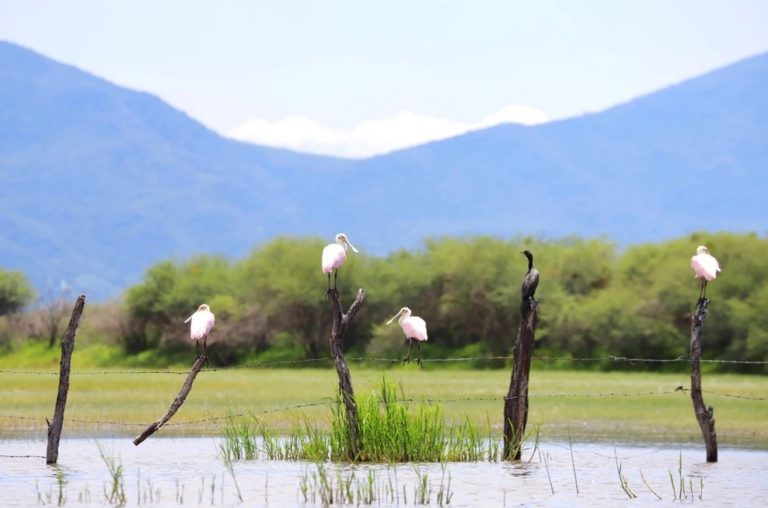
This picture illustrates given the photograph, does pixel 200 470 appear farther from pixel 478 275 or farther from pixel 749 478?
pixel 478 275

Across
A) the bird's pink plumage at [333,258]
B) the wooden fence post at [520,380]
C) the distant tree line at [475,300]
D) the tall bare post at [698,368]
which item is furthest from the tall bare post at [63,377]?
the distant tree line at [475,300]

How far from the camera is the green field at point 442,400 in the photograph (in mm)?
28078

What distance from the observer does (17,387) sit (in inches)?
→ 1700

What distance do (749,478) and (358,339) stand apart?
47.0 metres

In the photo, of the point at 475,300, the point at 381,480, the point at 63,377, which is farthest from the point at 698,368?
the point at 475,300

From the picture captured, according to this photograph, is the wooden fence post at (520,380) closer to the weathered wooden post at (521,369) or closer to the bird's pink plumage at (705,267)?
the weathered wooden post at (521,369)

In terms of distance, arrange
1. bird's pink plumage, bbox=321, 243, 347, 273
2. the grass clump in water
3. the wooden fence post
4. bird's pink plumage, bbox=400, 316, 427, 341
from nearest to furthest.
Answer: the grass clump in water → the wooden fence post → bird's pink plumage, bbox=321, 243, 347, 273 → bird's pink plumage, bbox=400, 316, 427, 341

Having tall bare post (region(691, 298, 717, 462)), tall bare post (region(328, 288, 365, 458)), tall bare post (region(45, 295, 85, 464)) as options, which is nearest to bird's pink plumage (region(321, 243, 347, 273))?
tall bare post (region(328, 288, 365, 458))

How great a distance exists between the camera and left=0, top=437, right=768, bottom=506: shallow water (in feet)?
55.5

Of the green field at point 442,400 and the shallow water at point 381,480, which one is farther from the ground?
the green field at point 442,400

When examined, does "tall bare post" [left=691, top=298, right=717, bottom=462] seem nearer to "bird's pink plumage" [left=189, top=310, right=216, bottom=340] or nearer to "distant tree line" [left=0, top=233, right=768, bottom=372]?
"bird's pink plumage" [left=189, top=310, right=216, bottom=340]

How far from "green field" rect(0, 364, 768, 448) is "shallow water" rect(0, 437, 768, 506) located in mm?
1072

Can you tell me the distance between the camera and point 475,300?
2522 inches

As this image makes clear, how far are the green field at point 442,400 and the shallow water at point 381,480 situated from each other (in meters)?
1.07
